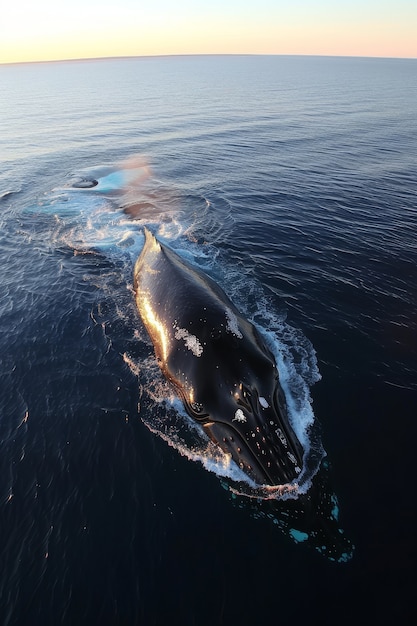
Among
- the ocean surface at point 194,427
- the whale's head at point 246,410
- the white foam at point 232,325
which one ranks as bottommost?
the ocean surface at point 194,427

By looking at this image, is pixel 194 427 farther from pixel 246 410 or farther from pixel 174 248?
pixel 174 248

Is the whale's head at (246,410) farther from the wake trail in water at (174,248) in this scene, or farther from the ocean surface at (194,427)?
the ocean surface at (194,427)

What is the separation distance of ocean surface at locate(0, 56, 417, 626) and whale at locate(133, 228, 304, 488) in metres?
0.97

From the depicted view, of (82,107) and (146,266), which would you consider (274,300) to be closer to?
(146,266)

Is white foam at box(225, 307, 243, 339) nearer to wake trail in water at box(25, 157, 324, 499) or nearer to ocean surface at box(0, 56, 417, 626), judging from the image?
wake trail in water at box(25, 157, 324, 499)

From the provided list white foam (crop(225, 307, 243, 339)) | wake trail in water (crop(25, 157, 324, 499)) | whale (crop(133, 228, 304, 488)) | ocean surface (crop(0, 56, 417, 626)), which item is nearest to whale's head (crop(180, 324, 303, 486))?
whale (crop(133, 228, 304, 488))

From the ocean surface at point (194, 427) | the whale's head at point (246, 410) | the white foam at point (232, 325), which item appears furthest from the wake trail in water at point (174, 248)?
the white foam at point (232, 325)

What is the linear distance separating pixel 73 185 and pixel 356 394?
50.8 m

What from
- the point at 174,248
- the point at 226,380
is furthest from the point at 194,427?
the point at 174,248

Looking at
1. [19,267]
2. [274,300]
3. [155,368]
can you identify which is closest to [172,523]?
[155,368]

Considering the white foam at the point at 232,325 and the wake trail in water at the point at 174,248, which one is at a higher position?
the white foam at the point at 232,325

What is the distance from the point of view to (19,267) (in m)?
34.1

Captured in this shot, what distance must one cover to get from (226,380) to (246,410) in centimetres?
180

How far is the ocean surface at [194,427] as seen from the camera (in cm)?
1323
